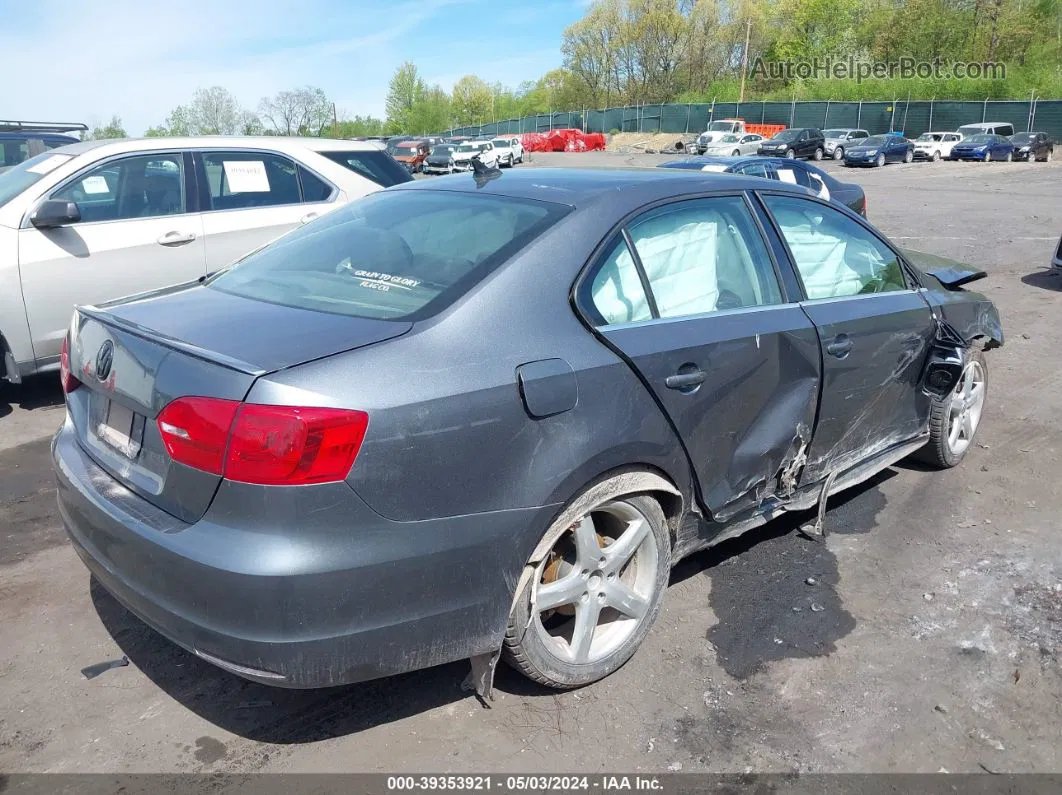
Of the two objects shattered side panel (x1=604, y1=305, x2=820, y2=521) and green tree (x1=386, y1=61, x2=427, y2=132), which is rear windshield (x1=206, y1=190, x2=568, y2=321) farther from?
green tree (x1=386, y1=61, x2=427, y2=132)

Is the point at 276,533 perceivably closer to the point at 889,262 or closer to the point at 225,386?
the point at 225,386

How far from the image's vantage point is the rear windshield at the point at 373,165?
7.26 m

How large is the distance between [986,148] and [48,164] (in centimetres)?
4113

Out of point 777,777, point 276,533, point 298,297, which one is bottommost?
point 777,777

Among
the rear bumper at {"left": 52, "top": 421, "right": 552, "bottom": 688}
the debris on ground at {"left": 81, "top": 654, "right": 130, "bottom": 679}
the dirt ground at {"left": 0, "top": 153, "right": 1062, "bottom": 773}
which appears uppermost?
the rear bumper at {"left": 52, "top": 421, "right": 552, "bottom": 688}

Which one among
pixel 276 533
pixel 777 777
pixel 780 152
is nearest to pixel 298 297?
pixel 276 533

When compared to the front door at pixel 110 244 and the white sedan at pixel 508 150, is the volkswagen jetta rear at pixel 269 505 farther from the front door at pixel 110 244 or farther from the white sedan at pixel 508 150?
the white sedan at pixel 508 150

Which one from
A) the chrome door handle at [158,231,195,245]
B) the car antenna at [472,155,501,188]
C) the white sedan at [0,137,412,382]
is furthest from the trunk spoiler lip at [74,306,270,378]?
the chrome door handle at [158,231,195,245]

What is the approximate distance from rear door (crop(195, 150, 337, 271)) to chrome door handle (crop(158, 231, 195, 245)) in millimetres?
121

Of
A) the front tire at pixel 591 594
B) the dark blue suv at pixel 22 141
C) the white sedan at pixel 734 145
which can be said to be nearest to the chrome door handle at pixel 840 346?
the front tire at pixel 591 594

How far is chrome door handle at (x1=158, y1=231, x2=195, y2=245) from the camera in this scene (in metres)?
6.12

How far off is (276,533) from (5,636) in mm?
1742

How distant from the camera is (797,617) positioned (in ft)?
11.3

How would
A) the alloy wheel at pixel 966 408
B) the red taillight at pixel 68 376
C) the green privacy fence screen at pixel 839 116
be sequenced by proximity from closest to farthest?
the red taillight at pixel 68 376 < the alloy wheel at pixel 966 408 < the green privacy fence screen at pixel 839 116
